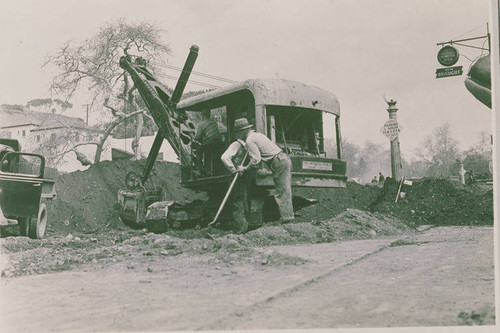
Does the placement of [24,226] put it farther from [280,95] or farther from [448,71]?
[448,71]

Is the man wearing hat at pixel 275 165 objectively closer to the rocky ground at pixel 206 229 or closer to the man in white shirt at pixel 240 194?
the man in white shirt at pixel 240 194

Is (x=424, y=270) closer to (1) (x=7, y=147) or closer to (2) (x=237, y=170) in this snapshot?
(2) (x=237, y=170)

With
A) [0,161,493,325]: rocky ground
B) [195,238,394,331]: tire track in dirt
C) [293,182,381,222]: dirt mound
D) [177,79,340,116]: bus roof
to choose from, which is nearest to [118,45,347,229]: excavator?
[177,79,340,116]: bus roof

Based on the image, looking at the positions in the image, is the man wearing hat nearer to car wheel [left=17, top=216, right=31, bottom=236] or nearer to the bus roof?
the bus roof

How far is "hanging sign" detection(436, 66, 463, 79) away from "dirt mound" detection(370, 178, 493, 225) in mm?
4212

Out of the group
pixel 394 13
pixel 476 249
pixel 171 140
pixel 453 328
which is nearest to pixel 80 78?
pixel 171 140

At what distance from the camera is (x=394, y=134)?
9344 millimetres

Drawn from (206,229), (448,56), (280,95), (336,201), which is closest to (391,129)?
(280,95)

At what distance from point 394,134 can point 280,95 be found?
261 cm

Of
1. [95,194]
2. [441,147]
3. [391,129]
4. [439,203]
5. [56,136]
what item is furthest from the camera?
[95,194]

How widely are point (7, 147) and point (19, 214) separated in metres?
1.04

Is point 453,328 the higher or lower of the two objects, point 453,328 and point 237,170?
the lower

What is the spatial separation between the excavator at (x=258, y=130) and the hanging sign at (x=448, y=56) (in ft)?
8.26

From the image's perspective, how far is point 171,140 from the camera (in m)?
10.1
